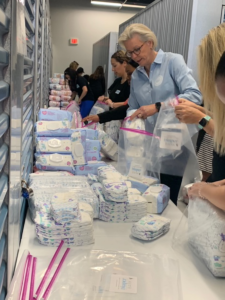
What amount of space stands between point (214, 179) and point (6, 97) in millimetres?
1097

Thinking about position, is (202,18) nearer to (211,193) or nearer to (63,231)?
(211,193)

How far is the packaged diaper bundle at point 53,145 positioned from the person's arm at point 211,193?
104 centimetres

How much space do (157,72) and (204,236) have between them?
1470mm

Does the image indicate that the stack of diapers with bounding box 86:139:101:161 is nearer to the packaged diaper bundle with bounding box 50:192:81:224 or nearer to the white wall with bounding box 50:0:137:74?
the packaged diaper bundle with bounding box 50:192:81:224

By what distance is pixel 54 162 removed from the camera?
6.81ft

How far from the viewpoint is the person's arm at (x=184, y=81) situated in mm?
2186

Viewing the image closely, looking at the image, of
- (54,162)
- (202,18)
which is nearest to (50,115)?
(54,162)

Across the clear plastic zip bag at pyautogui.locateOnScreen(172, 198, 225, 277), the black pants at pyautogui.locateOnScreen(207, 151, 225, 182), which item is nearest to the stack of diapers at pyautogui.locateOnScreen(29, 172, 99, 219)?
the clear plastic zip bag at pyautogui.locateOnScreen(172, 198, 225, 277)

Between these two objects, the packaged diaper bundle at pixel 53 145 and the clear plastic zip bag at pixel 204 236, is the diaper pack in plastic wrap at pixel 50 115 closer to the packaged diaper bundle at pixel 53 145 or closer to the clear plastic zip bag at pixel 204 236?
the packaged diaper bundle at pixel 53 145

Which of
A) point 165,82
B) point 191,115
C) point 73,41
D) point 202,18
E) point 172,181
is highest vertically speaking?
point 73,41

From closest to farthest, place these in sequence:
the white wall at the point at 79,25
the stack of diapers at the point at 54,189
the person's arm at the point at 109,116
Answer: the stack of diapers at the point at 54,189, the person's arm at the point at 109,116, the white wall at the point at 79,25

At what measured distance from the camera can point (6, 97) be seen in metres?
0.84

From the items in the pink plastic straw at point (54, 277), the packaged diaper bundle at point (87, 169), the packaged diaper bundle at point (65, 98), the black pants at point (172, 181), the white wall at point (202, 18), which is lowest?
the black pants at point (172, 181)

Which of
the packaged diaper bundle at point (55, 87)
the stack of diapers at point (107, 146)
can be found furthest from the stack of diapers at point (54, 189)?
the packaged diaper bundle at point (55, 87)
